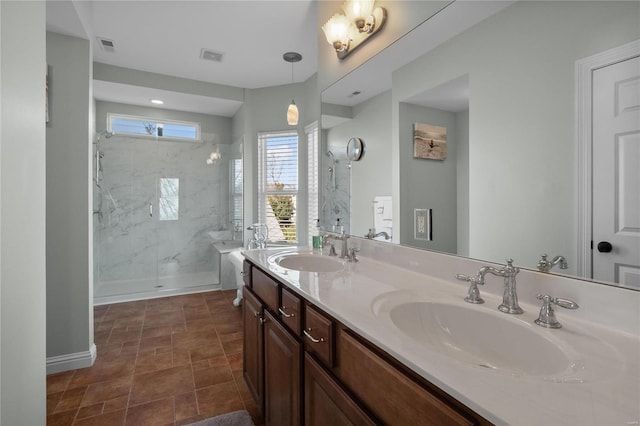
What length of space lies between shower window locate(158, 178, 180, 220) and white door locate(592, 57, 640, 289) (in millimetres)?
4742

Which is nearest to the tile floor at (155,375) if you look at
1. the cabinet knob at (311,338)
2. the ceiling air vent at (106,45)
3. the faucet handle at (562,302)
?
the cabinet knob at (311,338)

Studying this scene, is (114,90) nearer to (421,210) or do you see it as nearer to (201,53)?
(201,53)

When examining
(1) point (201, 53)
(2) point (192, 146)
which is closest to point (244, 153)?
(2) point (192, 146)

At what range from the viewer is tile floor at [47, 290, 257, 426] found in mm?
1837

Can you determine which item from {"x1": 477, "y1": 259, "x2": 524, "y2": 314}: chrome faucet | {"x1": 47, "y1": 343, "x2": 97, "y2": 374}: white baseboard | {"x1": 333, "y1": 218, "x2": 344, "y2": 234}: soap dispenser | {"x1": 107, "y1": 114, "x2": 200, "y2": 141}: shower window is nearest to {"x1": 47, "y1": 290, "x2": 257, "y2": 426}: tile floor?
{"x1": 47, "y1": 343, "x2": 97, "y2": 374}: white baseboard

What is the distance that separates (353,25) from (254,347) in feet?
6.89

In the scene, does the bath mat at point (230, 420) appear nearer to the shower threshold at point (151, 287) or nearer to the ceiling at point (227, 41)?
the ceiling at point (227, 41)

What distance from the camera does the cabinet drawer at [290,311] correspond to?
123 centimetres

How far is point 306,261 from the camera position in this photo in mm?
2002

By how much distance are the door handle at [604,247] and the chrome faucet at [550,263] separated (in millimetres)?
93

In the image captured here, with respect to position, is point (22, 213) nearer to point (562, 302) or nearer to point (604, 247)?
point (562, 302)

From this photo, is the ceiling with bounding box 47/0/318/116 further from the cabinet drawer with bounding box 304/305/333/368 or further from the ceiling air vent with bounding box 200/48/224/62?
the cabinet drawer with bounding box 304/305/333/368

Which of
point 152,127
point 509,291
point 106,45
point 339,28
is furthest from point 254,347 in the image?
point 152,127

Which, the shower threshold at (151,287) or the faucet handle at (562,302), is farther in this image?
the shower threshold at (151,287)
